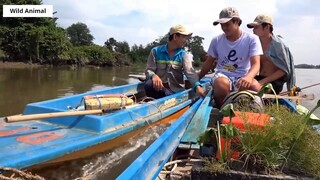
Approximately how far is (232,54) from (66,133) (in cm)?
210

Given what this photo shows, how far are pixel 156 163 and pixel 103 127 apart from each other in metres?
0.91

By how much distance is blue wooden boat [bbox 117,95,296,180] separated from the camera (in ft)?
5.55

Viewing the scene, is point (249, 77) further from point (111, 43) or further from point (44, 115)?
point (111, 43)

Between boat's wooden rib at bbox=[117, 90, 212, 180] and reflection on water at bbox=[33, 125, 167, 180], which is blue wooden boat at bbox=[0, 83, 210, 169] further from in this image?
boat's wooden rib at bbox=[117, 90, 212, 180]

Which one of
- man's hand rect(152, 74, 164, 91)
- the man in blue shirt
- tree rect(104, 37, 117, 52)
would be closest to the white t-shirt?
the man in blue shirt

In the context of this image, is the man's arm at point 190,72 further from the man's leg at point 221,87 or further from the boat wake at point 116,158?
the boat wake at point 116,158

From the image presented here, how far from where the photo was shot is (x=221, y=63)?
3.97 m

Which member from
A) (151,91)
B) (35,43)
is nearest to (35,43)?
(35,43)

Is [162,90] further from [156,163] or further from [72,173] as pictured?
[156,163]

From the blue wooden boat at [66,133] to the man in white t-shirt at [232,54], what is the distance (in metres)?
0.76

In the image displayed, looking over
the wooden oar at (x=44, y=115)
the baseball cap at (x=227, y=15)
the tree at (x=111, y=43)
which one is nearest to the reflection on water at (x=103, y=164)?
the wooden oar at (x=44, y=115)

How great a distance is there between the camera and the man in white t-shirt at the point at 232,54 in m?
3.51

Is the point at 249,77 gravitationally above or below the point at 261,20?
below

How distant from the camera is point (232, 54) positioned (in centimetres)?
→ 384
